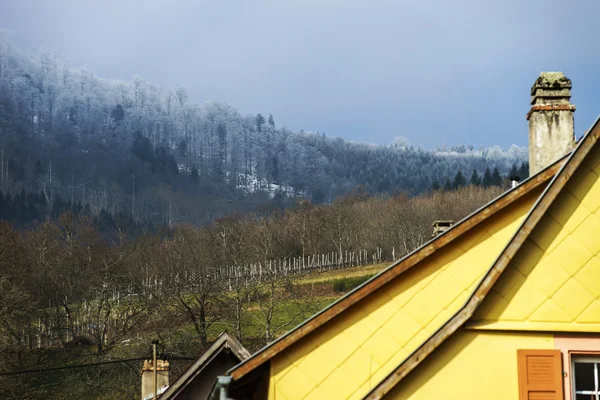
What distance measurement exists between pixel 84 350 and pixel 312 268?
42.1 meters

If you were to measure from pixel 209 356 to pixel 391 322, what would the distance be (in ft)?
18.6

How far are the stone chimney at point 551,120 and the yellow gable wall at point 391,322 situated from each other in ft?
8.78

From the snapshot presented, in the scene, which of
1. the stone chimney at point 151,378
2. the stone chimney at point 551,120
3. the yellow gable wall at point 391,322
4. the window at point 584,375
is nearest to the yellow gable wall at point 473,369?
the window at point 584,375

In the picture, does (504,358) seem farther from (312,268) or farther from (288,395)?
(312,268)

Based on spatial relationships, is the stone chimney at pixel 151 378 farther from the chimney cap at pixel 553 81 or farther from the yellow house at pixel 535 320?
the yellow house at pixel 535 320

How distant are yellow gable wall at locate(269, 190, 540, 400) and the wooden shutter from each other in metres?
1.50

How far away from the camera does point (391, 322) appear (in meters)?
8.70

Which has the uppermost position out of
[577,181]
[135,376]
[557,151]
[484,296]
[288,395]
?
[557,151]

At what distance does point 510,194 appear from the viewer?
8.50 metres

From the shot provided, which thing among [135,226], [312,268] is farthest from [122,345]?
[135,226]

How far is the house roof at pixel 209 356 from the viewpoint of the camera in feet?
43.6

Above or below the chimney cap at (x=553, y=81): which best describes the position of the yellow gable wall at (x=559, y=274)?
below

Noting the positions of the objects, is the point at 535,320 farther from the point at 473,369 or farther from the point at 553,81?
the point at 553,81

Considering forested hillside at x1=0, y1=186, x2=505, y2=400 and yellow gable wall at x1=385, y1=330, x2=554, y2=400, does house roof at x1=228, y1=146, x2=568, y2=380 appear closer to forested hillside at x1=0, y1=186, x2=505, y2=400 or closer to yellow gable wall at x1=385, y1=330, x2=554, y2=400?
yellow gable wall at x1=385, y1=330, x2=554, y2=400
